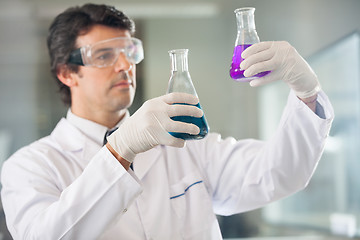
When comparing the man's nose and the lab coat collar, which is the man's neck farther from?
the man's nose

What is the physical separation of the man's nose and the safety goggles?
12mm

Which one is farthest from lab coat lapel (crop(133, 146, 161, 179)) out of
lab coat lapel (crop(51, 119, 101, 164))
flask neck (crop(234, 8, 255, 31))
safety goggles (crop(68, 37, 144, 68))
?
flask neck (crop(234, 8, 255, 31))

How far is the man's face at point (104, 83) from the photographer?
5.76ft

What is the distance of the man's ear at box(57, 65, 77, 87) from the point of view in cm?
191

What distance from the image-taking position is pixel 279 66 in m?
1.31

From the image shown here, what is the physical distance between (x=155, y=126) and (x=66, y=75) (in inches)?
34.9

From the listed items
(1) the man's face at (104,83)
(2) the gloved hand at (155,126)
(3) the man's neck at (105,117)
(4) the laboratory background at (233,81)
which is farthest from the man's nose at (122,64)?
(4) the laboratory background at (233,81)

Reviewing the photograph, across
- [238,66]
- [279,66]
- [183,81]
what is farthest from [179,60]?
[279,66]

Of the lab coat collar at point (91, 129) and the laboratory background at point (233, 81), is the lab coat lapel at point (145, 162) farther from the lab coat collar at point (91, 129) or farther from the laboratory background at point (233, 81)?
the laboratory background at point (233, 81)

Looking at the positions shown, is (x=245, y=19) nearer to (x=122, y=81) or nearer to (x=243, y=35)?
(x=243, y=35)

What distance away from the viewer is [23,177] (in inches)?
58.2

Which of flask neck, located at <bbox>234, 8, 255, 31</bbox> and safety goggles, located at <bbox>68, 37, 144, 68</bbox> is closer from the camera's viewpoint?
flask neck, located at <bbox>234, 8, 255, 31</bbox>

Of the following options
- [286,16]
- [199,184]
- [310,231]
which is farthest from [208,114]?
[199,184]

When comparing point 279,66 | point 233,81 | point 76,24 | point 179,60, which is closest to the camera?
point 179,60
